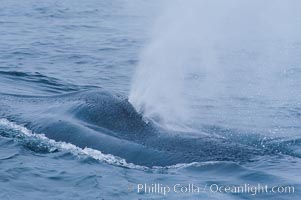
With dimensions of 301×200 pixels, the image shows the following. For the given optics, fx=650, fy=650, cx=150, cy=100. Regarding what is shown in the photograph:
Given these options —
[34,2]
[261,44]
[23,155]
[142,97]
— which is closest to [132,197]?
[23,155]

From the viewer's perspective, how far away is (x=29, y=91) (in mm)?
19031

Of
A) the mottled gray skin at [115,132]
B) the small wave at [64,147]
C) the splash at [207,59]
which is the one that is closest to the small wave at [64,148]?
the small wave at [64,147]

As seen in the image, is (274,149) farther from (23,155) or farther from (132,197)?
(23,155)

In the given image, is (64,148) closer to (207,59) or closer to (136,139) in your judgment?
(136,139)

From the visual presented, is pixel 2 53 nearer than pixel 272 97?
No

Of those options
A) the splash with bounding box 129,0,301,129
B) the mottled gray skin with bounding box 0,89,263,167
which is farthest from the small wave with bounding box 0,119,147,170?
the splash with bounding box 129,0,301,129

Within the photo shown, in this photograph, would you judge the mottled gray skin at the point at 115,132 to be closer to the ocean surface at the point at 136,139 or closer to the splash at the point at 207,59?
the ocean surface at the point at 136,139

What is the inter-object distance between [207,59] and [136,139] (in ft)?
50.4

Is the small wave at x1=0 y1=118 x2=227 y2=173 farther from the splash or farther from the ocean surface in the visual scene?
the splash

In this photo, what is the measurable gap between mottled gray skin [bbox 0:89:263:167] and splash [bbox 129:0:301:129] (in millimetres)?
834

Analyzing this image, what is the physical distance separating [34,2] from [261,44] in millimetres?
17255

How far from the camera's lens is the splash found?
17562 millimetres

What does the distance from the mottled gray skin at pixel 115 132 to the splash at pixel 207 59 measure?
2.74 ft

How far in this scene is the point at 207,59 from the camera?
91.5 feet
